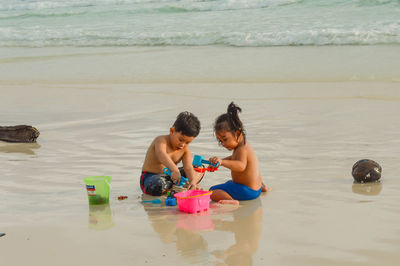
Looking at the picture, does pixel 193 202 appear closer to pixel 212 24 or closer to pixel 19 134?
pixel 19 134

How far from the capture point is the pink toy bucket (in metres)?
4.80

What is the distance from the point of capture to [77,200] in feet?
17.3

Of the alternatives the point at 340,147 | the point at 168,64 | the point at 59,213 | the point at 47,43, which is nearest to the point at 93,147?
the point at 59,213

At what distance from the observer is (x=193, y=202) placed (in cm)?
481

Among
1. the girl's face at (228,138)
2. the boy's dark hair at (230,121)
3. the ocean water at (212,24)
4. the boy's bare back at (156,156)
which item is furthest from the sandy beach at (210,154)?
the ocean water at (212,24)

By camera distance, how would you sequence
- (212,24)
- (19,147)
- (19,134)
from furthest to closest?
(212,24) < (19,134) < (19,147)

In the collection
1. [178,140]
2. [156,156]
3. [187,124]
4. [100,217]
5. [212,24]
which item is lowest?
[100,217]

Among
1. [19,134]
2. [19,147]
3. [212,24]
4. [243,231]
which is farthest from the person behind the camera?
[212,24]

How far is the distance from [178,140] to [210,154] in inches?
53.6

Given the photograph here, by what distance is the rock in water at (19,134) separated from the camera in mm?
7609

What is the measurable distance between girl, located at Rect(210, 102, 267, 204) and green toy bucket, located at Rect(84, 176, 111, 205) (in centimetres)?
96

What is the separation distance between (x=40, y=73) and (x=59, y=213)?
32.1 feet

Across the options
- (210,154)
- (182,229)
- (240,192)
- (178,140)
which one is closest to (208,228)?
(182,229)

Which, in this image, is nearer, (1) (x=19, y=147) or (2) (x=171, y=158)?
(2) (x=171, y=158)
